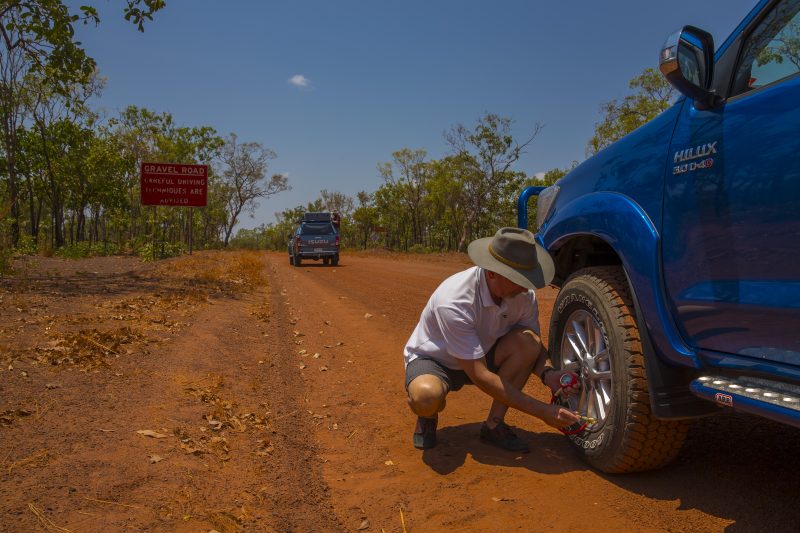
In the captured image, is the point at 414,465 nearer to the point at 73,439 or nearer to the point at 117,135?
the point at 73,439

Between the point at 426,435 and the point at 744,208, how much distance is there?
220 centimetres

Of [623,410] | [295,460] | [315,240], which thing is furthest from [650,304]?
[315,240]

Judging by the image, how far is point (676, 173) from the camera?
8.42ft

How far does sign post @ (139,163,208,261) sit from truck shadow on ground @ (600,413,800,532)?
2018 cm

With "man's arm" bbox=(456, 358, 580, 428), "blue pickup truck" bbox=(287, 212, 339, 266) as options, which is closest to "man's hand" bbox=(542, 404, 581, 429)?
"man's arm" bbox=(456, 358, 580, 428)

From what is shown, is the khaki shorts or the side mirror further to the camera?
the khaki shorts

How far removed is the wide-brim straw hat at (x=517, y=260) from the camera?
3.01m

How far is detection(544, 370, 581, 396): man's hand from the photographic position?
3230 millimetres

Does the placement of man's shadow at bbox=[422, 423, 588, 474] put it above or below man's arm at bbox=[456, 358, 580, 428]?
below

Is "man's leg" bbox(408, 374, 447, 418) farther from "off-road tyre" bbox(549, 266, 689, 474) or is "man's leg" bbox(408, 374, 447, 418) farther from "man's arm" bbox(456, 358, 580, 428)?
"off-road tyre" bbox(549, 266, 689, 474)

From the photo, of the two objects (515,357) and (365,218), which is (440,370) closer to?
(515,357)

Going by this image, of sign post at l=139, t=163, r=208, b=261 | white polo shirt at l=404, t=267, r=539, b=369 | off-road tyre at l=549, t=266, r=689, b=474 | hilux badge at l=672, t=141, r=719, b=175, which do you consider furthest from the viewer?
sign post at l=139, t=163, r=208, b=261

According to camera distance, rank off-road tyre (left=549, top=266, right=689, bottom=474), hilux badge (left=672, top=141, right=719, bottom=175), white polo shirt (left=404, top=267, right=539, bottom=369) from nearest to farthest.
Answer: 1. hilux badge (left=672, top=141, right=719, bottom=175)
2. off-road tyre (left=549, top=266, right=689, bottom=474)
3. white polo shirt (left=404, top=267, right=539, bottom=369)

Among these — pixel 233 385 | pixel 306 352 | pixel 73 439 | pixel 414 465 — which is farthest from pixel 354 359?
pixel 73 439
